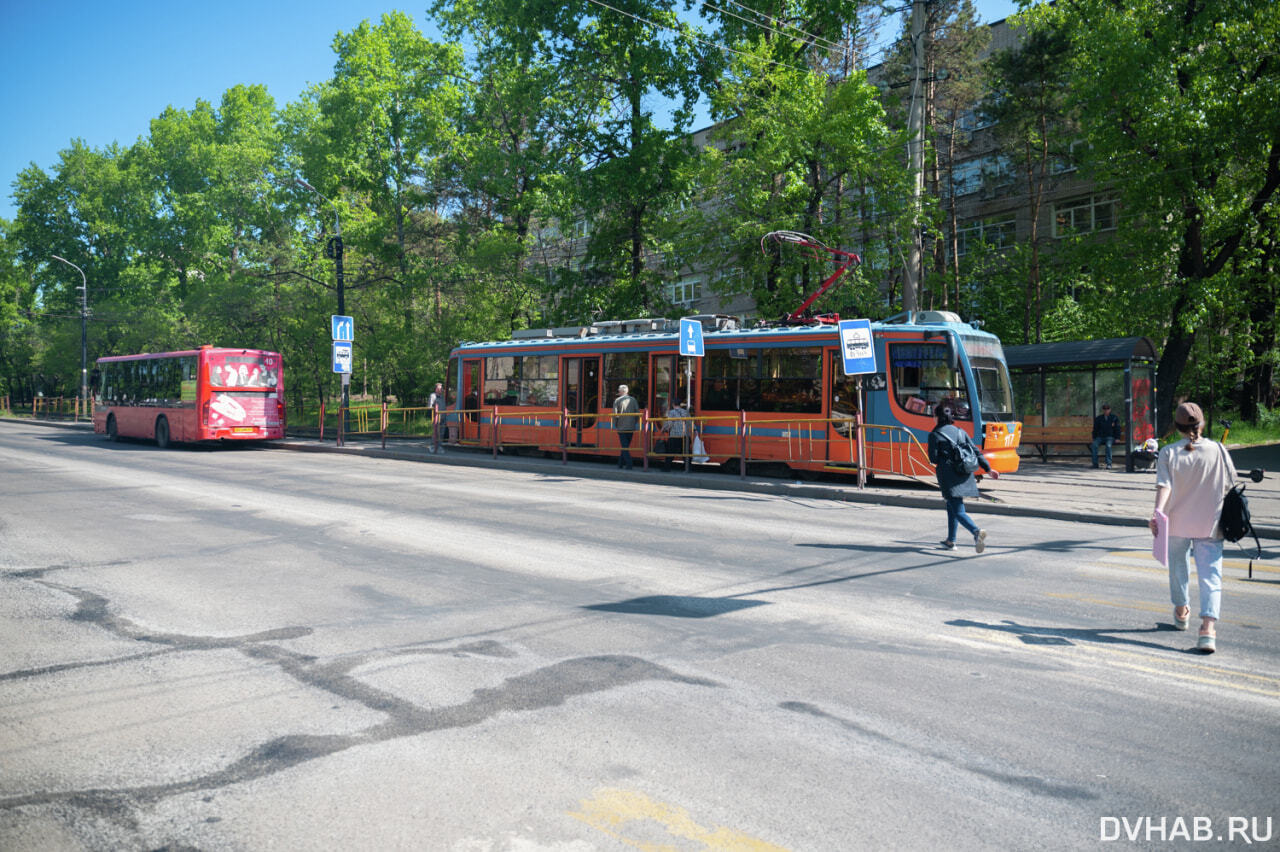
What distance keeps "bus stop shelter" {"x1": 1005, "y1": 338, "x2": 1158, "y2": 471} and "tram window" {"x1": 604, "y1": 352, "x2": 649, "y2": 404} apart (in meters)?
9.22

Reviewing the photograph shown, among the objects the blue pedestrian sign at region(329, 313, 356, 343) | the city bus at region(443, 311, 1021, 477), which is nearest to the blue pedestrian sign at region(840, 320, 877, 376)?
the city bus at region(443, 311, 1021, 477)

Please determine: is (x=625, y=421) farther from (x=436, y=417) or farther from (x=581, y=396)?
(x=436, y=417)

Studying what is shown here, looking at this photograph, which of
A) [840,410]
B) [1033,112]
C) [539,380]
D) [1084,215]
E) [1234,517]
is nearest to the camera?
[1234,517]

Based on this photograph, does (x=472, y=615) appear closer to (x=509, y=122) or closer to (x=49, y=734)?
(x=49, y=734)

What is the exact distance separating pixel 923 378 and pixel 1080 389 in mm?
10034

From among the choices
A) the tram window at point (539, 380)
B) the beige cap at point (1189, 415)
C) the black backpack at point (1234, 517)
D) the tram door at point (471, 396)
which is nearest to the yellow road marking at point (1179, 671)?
the black backpack at point (1234, 517)

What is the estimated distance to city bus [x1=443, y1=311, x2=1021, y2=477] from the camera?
1742 cm

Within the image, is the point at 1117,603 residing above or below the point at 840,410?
below

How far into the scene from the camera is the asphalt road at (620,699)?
3.60 m

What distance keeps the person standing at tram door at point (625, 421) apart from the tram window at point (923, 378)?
619 cm

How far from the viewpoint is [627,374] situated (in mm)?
22312

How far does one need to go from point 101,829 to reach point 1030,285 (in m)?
37.5

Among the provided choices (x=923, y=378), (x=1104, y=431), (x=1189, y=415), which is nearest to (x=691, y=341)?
(x=923, y=378)

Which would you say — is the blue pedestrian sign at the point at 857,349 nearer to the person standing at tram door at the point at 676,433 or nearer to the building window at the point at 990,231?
the person standing at tram door at the point at 676,433
